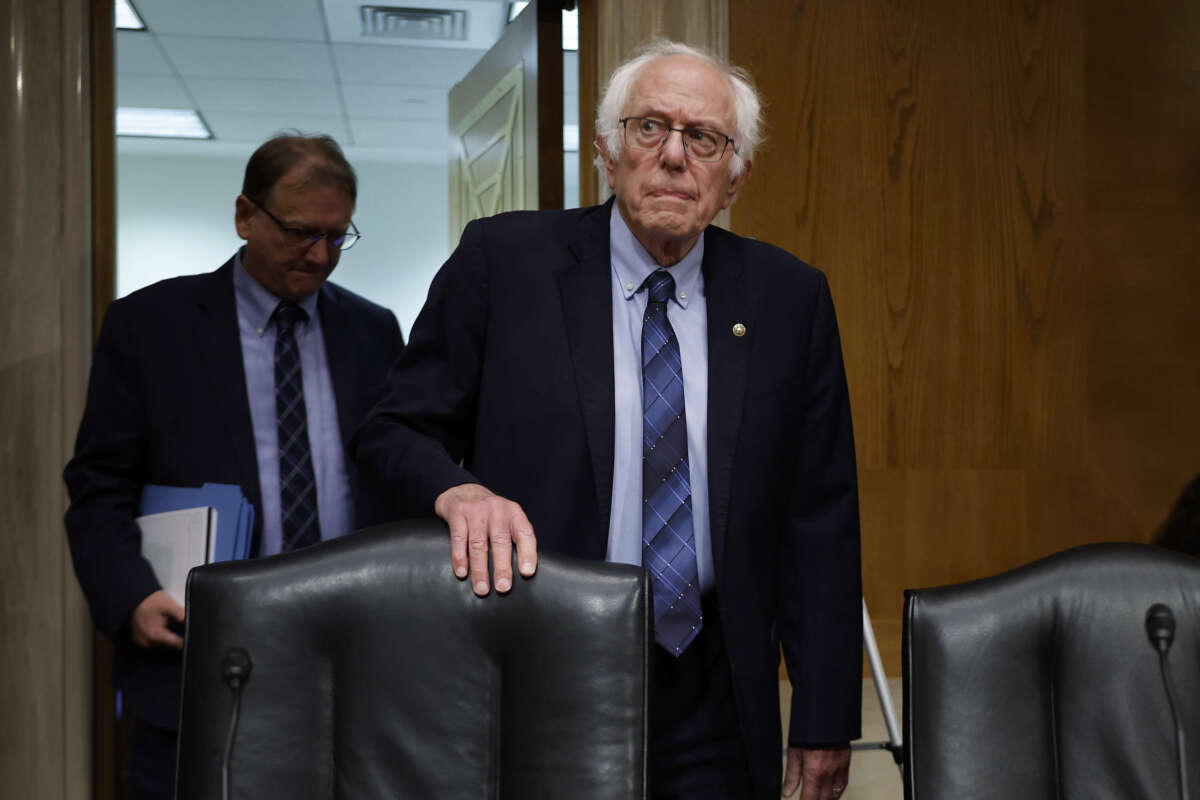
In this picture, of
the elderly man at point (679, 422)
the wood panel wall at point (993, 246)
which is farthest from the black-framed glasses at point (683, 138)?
the wood panel wall at point (993, 246)

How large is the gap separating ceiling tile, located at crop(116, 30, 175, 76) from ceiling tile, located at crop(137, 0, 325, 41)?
151 mm

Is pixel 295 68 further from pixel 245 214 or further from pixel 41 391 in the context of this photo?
pixel 245 214

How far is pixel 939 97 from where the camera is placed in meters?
3.07

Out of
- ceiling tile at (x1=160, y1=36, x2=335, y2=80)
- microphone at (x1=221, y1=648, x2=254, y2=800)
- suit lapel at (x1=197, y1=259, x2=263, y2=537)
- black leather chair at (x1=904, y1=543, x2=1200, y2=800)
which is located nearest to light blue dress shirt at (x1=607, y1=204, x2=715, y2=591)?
black leather chair at (x1=904, y1=543, x2=1200, y2=800)

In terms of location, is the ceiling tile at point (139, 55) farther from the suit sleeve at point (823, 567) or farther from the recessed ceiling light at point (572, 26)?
the suit sleeve at point (823, 567)

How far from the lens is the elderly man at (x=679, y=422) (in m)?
1.43

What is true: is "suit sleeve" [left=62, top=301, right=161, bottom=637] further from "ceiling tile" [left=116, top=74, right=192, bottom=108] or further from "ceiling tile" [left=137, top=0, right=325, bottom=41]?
"ceiling tile" [left=116, top=74, right=192, bottom=108]

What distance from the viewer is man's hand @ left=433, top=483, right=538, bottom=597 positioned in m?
1.11

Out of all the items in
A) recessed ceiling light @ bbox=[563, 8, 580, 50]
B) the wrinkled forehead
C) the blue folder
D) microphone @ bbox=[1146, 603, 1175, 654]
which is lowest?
microphone @ bbox=[1146, 603, 1175, 654]

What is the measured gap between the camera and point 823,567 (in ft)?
4.98

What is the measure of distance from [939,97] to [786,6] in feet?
1.58

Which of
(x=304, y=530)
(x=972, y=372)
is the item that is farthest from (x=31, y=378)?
(x=972, y=372)

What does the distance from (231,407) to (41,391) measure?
35.5 inches

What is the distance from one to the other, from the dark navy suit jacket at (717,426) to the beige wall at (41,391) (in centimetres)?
146
